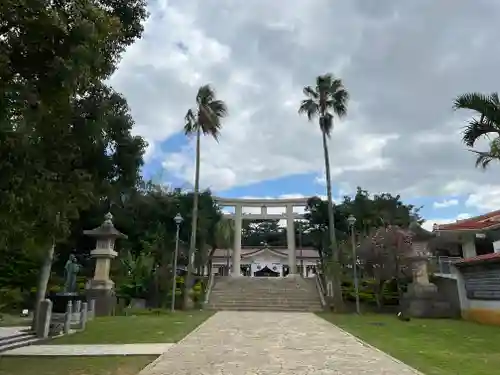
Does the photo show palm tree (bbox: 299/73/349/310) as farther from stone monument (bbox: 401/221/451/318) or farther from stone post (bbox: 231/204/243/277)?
stone post (bbox: 231/204/243/277)

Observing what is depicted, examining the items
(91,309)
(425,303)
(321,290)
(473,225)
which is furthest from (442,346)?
(473,225)

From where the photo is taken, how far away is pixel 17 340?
1027 centimetres

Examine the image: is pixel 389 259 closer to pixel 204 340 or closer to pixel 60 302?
pixel 204 340

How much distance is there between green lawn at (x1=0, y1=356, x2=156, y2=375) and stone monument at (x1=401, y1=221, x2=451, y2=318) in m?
14.4

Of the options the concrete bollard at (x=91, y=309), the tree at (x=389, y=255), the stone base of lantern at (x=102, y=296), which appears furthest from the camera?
A: the tree at (x=389, y=255)

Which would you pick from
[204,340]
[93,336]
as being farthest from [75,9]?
[93,336]

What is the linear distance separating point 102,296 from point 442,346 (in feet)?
45.4

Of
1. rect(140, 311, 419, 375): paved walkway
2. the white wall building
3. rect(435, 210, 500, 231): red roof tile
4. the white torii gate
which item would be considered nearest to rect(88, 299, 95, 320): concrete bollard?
rect(140, 311, 419, 375): paved walkway

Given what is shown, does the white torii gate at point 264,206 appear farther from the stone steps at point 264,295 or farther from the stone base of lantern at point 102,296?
the stone base of lantern at point 102,296

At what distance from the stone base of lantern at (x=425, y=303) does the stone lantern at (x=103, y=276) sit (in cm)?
1267

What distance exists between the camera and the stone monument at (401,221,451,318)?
1873 centimetres

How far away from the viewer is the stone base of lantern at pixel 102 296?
61.2 feet

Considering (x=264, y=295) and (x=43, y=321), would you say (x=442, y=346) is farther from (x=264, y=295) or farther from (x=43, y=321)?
(x=264, y=295)

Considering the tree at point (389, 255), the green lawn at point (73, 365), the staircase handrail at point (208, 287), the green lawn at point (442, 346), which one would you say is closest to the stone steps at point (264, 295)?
the staircase handrail at point (208, 287)
